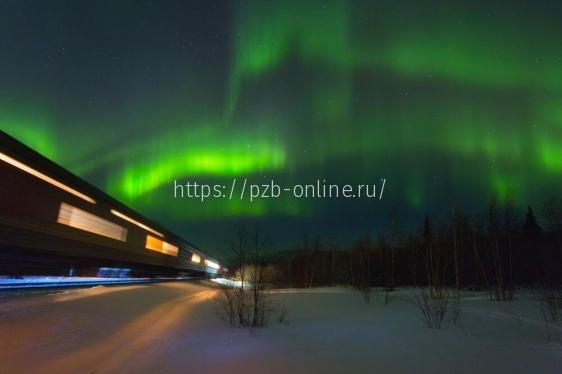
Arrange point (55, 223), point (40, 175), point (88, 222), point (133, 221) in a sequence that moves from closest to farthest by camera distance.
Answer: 1. point (40, 175)
2. point (55, 223)
3. point (88, 222)
4. point (133, 221)

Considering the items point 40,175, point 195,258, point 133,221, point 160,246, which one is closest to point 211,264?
point 195,258

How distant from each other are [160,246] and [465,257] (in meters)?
28.9

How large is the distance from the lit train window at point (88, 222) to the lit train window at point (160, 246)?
5.07m

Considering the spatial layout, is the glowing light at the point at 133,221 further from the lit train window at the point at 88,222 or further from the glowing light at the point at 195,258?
the glowing light at the point at 195,258

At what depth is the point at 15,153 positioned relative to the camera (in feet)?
34.6

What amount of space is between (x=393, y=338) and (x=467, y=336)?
204 centimetres

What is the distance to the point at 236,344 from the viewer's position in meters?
7.53

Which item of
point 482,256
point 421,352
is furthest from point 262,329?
point 482,256

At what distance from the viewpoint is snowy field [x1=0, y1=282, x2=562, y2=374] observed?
5.96 meters

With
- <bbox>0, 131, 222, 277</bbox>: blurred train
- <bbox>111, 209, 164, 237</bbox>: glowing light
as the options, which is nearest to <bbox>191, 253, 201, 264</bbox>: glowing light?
<bbox>111, 209, 164, 237</bbox>: glowing light

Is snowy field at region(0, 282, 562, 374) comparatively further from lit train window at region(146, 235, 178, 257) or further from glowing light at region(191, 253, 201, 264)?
glowing light at region(191, 253, 201, 264)

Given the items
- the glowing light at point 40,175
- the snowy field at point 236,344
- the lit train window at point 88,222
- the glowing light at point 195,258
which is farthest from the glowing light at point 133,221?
the glowing light at point 195,258

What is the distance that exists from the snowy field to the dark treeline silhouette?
409 inches

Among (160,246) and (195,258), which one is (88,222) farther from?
(195,258)
